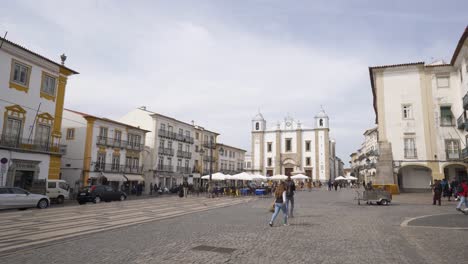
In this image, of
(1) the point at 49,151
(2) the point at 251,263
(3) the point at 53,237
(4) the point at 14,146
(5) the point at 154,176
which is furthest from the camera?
(5) the point at 154,176

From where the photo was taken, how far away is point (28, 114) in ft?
83.2

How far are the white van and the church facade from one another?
1958 inches

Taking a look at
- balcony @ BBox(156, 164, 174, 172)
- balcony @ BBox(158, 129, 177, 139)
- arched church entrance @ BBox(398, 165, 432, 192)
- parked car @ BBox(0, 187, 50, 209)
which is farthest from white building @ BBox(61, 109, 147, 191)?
arched church entrance @ BBox(398, 165, 432, 192)

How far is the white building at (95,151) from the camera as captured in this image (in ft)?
122

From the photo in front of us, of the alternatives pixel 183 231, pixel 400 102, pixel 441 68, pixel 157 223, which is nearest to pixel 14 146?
pixel 157 223

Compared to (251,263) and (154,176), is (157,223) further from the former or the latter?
(154,176)

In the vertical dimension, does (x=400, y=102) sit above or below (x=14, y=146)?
above

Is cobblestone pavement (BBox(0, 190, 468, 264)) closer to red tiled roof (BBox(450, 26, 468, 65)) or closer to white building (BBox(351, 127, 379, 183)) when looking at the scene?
red tiled roof (BBox(450, 26, 468, 65))

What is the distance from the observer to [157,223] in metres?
11.6

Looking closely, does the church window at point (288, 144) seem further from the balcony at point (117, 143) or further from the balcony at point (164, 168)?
the balcony at point (117, 143)

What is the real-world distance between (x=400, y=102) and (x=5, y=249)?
32.7 m

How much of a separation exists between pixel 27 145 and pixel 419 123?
33.1 metres

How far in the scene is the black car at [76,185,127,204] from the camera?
22.9 m

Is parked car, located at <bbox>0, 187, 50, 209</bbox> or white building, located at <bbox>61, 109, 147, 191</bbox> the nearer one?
parked car, located at <bbox>0, 187, 50, 209</bbox>
